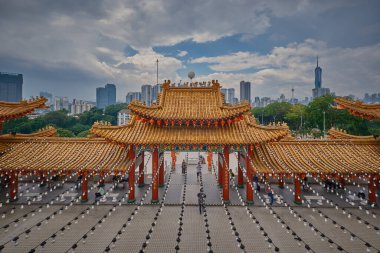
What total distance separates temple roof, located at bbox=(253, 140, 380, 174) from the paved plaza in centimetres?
301

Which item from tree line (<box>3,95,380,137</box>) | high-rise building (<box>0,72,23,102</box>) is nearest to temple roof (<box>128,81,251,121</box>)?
tree line (<box>3,95,380,137</box>)

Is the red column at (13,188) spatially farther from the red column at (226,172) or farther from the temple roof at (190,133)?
A: the red column at (226,172)

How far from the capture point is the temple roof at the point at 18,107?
57.1 feet

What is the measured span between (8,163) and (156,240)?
11.6 metres

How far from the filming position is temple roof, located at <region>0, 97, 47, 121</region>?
17391 mm

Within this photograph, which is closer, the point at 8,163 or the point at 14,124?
the point at 8,163

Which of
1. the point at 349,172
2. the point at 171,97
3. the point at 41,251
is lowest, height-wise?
the point at 41,251

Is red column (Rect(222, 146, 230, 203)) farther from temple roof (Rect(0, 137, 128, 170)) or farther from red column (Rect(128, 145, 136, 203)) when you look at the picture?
temple roof (Rect(0, 137, 128, 170))


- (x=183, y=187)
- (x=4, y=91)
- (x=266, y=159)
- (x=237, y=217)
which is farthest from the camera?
(x=4, y=91)

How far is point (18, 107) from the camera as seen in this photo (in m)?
19.0

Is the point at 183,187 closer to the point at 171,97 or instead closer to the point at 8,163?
the point at 171,97

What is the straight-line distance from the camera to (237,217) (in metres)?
15.4

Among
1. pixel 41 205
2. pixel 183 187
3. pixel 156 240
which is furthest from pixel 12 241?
pixel 183 187

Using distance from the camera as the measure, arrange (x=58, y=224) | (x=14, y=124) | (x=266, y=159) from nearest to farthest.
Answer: (x=58, y=224), (x=266, y=159), (x=14, y=124)
